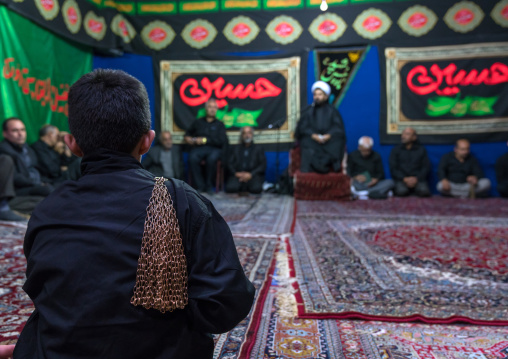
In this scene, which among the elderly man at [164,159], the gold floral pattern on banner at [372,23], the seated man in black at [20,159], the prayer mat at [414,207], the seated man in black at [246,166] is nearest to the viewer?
the seated man in black at [20,159]

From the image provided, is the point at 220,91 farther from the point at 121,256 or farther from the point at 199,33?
the point at 121,256

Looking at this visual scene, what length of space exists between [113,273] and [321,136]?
16.1 feet

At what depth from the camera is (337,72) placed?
20.2 feet

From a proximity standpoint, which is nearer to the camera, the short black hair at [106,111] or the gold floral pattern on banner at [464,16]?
the short black hair at [106,111]

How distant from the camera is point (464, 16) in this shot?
230 inches

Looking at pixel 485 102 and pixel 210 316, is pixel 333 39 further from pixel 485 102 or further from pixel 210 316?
pixel 210 316

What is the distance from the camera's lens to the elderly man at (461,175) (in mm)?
5488

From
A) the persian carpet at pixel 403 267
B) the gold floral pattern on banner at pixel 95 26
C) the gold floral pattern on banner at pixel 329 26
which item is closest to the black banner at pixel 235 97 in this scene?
the gold floral pattern on banner at pixel 329 26

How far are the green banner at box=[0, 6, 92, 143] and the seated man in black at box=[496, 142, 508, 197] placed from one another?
553 cm

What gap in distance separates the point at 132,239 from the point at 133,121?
0.68 feet

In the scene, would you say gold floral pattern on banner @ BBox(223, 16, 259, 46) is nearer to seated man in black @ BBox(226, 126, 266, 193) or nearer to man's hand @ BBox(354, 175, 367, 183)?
seated man in black @ BBox(226, 126, 266, 193)

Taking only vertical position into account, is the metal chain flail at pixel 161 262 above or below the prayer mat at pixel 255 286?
above

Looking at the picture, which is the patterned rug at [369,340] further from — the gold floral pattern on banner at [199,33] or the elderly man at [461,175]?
the gold floral pattern on banner at [199,33]

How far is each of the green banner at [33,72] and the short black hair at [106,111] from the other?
4148 mm
